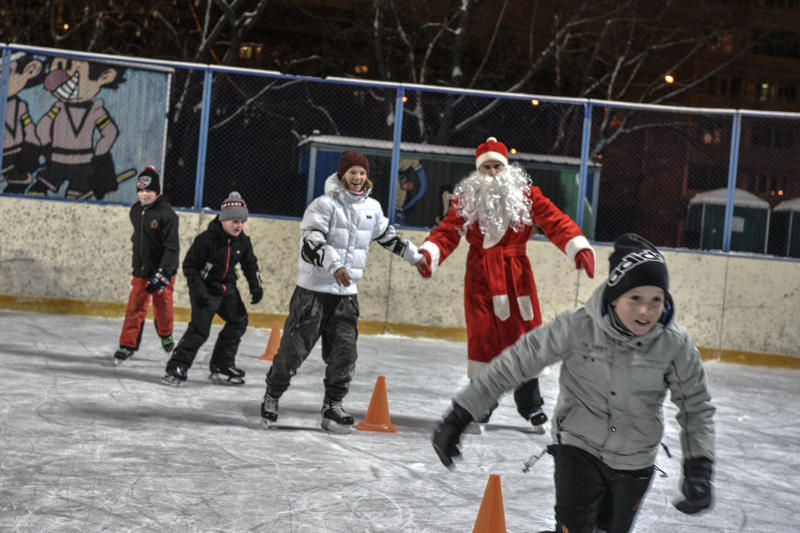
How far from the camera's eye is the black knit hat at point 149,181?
714 centimetres

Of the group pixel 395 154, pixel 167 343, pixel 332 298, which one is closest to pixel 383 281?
pixel 395 154

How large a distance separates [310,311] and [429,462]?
109 cm

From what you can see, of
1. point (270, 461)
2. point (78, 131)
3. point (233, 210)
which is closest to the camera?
point (270, 461)

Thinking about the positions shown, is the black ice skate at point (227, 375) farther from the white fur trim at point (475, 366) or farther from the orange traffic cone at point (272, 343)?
the white fur trim at point (475, 366)

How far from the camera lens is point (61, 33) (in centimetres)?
2100

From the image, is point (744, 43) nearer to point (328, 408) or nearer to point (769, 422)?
point (769, 422)

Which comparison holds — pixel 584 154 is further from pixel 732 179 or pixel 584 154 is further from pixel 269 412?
pixel 269 412

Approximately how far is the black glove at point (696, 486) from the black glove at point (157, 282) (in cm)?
480

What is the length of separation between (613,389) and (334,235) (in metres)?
2.83

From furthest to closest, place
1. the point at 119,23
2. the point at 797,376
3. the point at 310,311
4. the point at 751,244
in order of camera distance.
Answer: the point at 119,23, the point at 751,244, the point at 797,376, the point at 310,311

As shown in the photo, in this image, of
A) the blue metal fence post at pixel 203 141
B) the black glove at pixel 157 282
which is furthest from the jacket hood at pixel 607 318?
the blue metal fence post at pixel 203 141

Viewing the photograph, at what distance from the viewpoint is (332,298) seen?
17.4 feet

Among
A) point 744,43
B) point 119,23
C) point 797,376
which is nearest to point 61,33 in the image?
point 119,23

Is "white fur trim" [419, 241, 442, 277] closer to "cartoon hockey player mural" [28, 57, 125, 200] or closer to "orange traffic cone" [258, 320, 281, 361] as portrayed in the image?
"orange traffic cone" [258, 320, 281, 361]
